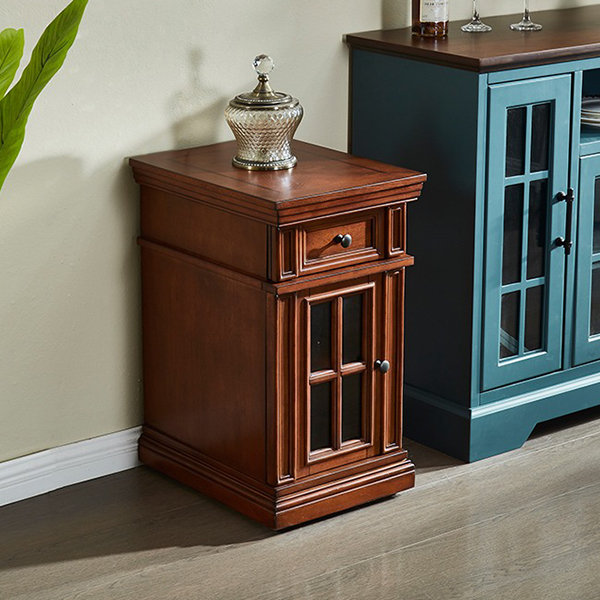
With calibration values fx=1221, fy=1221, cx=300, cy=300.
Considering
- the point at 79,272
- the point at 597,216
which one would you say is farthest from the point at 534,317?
the point at 79,272

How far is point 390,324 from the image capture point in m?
2.76

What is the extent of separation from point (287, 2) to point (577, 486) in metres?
1.37

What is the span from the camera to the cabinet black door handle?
304 cm

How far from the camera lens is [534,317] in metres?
3.11

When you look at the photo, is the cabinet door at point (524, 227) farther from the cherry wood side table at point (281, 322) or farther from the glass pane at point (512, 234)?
the cherry wood side table at point (281, 322)

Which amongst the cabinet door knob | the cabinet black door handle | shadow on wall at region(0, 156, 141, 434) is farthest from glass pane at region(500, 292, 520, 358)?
shadow on wall at region(0, 156, 141, 434)

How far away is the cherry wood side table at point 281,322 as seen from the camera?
2574 millimetres

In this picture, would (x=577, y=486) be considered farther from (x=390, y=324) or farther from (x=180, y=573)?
(x=180, y=573)

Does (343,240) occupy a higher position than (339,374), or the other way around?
(343,240)

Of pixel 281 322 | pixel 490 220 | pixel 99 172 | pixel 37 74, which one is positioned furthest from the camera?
pixel 490 220

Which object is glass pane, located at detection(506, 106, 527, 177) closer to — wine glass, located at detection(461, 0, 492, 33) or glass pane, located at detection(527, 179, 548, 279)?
glass pane, located at detection(527, 179, 548, 279)

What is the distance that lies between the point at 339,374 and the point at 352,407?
112 millimetres

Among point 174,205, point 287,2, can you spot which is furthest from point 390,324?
point 287,2

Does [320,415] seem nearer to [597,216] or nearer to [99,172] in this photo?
[99,172]
